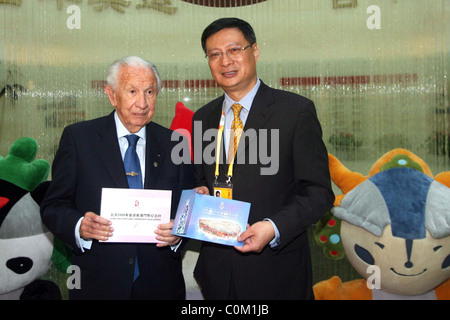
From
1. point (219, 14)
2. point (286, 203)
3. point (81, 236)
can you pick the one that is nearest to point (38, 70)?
point (219, 14)

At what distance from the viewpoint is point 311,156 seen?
155 centimetres

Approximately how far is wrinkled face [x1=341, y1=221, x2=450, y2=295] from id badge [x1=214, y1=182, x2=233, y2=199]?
1.58 metres

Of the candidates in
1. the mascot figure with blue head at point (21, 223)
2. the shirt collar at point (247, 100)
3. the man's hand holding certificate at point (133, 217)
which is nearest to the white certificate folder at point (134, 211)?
the man's hand holding certificate at point (133, 217)

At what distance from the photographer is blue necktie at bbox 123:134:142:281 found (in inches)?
63.7

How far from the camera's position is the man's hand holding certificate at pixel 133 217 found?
1462 millimetres

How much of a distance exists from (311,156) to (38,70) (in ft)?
10.2

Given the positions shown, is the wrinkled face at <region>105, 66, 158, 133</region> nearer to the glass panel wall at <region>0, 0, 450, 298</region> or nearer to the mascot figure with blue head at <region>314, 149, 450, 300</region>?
the mascot figure with blue head at <region>314, 149, 450, 300</region>

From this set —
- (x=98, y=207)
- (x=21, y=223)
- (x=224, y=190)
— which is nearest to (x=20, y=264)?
(x=21, y=223)

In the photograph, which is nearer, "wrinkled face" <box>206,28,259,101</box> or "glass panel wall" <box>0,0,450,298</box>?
"wrinkled face" <box>206,28,259,101</box>

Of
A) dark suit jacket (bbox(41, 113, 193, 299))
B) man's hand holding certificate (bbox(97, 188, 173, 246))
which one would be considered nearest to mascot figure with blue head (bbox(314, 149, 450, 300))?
dark suit jacket (bbox(41, 113, 193, 299))

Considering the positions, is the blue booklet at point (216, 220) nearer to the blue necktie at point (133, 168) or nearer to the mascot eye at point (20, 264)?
the blue necktie at point (133, 168)

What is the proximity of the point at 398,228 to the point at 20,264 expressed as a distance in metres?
2.37

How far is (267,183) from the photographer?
158 centimetres

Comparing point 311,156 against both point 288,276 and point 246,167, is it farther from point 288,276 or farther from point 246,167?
point 288,276
